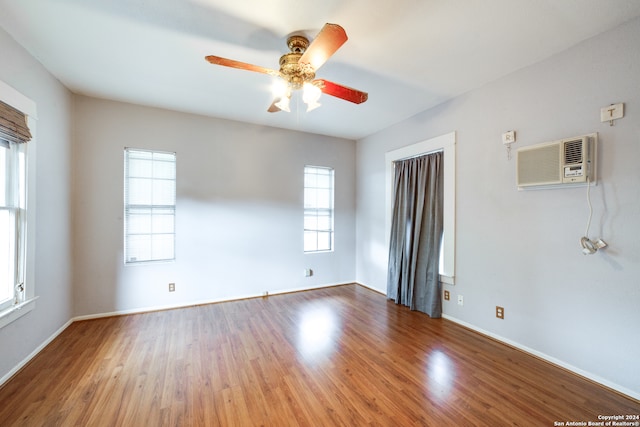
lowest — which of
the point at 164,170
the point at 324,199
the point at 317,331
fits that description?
the point at 317,331

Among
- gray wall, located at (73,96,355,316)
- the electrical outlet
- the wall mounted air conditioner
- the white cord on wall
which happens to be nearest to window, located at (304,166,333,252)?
gray wall, located at (73,96,355,316)

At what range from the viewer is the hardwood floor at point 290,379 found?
1672mm

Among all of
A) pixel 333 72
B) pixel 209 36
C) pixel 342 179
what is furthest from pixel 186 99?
pixel 342 179

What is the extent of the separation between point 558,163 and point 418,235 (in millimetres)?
1643

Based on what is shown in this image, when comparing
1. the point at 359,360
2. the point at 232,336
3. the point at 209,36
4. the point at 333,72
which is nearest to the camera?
the point at 209,36

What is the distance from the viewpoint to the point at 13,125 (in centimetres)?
202

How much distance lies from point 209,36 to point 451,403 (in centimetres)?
324

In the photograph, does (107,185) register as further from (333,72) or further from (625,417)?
(625,417)

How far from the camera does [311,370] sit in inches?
84.7

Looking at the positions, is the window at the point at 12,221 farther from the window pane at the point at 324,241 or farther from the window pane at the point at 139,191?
the window pane at the point at 324,241

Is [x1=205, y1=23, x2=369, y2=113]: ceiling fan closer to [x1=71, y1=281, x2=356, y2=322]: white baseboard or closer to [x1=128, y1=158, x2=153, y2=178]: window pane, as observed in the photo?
[x1=128, y1=158, x2=153, y2=178]: window pane

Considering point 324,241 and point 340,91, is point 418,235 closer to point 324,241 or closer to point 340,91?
point 324,241

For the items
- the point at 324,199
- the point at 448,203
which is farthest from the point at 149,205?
the point at 448,203

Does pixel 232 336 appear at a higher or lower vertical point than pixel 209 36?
lower
